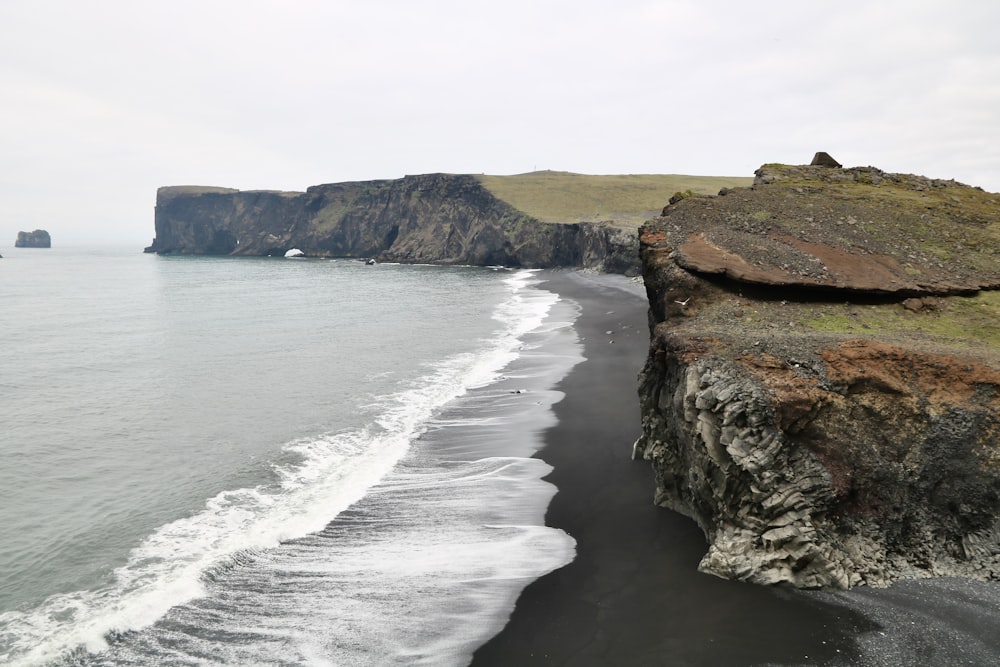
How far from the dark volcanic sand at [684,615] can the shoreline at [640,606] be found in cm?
Answer: 2

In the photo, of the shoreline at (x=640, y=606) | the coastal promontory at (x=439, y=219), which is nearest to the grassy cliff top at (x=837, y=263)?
the shoreline at (x=640, y=606)

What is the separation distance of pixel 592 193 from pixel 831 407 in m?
121

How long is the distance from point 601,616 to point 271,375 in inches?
929

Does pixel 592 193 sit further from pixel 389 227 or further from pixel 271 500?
pixel 271 500

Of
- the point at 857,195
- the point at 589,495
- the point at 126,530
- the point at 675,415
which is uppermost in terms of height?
the point at 857,195

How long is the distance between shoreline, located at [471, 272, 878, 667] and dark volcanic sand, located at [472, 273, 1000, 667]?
0.02m

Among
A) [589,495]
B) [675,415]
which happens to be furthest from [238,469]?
[675,415]

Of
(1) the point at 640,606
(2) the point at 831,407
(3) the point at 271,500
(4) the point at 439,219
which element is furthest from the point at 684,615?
(4) the point at 439,219

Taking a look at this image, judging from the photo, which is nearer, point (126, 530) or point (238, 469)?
point (126, 530)

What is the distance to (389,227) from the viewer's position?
5940 inches

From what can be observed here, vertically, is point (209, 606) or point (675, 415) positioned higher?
point (675, 415)

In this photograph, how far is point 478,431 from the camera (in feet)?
66.1

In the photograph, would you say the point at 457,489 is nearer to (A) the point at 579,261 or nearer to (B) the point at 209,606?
(B) the point at 209,606

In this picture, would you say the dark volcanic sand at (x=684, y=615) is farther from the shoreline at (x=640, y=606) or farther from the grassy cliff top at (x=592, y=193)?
the grassy cliff top at (x=592, y=193)
